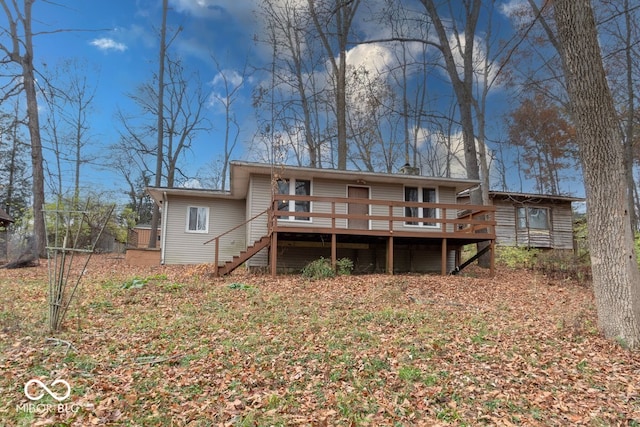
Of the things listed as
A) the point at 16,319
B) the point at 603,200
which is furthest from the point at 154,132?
the point at 603,200

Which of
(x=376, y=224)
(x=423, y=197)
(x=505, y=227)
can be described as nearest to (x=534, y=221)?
(x=505, y=227)

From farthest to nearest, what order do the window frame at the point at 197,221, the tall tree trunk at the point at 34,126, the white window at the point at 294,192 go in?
the window frame at the point at 197,221 → the tall tree trunk at the point at 34,126 → the white window at the point at 294,192

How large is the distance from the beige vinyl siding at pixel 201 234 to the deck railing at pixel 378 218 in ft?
12.7

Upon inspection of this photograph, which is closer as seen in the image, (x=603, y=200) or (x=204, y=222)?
(x=603, y=200)

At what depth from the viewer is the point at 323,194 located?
13.0m

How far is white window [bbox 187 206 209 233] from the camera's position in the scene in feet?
49.6

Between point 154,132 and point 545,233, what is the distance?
24.1 m

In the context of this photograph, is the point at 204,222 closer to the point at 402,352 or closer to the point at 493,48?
the point at 402,352

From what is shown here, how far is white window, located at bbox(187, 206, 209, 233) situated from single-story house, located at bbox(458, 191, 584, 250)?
1468 centimetres

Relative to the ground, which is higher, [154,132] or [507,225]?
[154,132]

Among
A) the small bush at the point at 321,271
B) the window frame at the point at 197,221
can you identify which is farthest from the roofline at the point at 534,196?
the window frame at the point at 197,221

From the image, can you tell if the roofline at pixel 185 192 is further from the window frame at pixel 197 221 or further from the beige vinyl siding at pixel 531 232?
the beige vinyl siding at pixel 531 232

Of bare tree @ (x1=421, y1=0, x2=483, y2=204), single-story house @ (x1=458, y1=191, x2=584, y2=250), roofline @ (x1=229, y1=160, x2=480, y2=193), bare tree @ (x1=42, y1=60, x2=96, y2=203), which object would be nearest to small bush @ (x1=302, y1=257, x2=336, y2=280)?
roofline @ (x1=229, y1=160, x2=480, y2=193)

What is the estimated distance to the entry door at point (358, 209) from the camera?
12922mm
